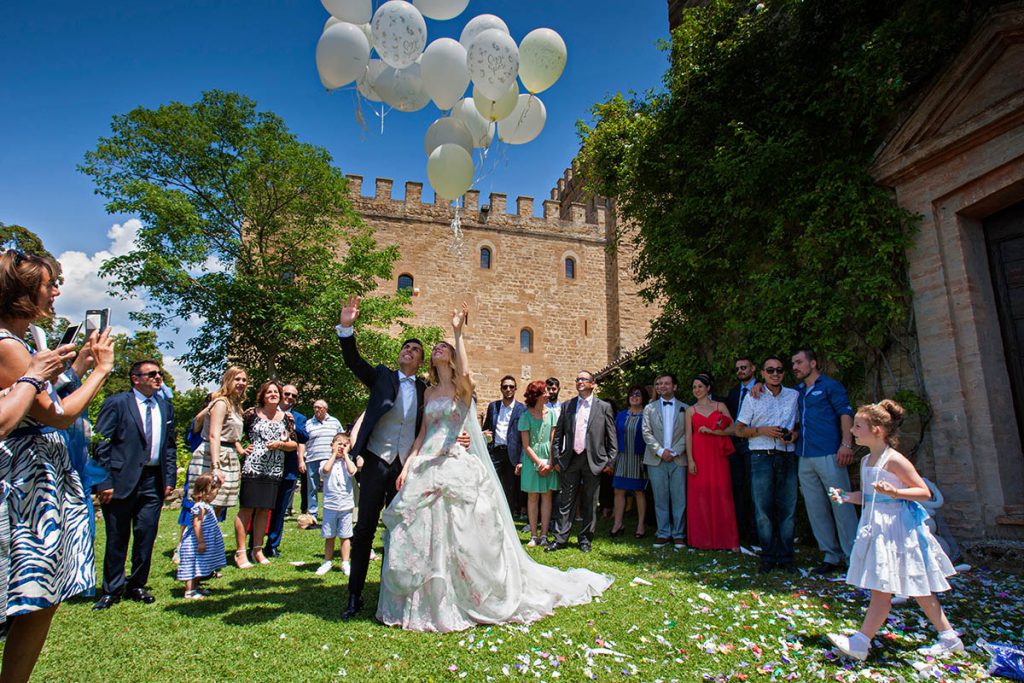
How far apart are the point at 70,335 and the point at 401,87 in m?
4.45

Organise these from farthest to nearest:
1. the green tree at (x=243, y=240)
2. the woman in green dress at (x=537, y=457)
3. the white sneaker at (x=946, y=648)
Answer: the green tree at (x=243, y=240), the woman in green dress at (x=537, y=457), the white sneaker at (x=946, y=648)

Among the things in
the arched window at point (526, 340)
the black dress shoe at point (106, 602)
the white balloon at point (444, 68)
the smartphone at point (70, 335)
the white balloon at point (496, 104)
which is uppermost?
the arched window at point (526, 340)

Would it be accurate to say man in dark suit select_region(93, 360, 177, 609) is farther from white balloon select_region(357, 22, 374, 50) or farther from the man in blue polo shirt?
the man in blue polo shirt

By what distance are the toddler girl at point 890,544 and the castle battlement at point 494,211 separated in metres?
22.0

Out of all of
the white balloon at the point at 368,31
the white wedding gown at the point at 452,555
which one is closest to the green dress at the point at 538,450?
the white wedding gown at the point at 452,555

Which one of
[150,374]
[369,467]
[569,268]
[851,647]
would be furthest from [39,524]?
[569,268]

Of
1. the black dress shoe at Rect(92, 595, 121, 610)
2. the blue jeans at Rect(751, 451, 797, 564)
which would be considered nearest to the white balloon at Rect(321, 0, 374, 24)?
the black dress shoe at Rect(92, 595, 121, 610)

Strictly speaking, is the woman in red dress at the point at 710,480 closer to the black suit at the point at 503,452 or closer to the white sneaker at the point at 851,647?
the black suit at the point at 503,452

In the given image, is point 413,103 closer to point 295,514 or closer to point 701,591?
point 701,591

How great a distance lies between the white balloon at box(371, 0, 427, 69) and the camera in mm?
5523

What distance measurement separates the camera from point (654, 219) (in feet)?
30.8

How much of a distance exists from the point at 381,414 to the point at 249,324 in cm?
1668

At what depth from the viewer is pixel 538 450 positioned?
6973mm

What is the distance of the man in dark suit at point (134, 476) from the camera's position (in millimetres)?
4641
